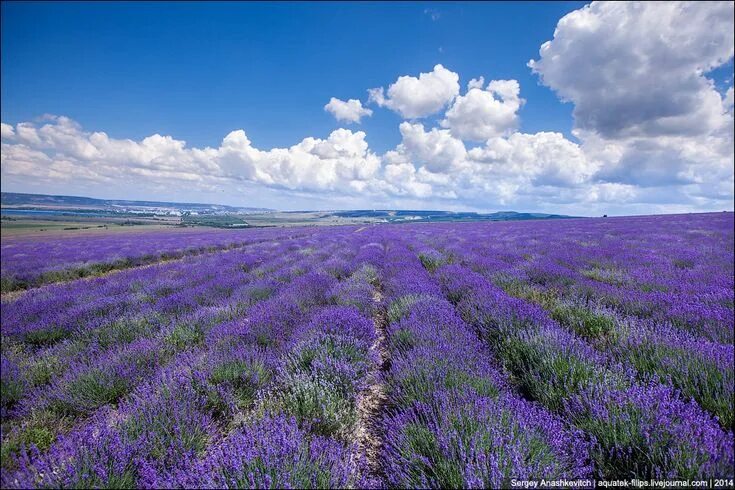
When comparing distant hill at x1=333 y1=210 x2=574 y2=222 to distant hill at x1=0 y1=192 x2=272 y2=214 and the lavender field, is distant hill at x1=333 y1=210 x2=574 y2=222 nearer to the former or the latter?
distant hill at x1=0 y1=192 x2=272 y2=214

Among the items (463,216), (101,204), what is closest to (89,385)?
(101,204)

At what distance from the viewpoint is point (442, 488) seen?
5.00ft

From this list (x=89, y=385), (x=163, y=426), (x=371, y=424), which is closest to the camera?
(x=163, y=426)

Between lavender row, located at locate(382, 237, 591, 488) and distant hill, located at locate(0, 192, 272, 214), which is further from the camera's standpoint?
distant hill, located at locate(0, 192, 272, 214)

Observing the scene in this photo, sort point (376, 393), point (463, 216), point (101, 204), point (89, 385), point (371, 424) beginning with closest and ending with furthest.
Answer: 1. point (371, 424)
2. point (89, 385)
3. point (376, 393)
4. point (101, 204)
5. point (463, 216)

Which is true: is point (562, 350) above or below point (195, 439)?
above

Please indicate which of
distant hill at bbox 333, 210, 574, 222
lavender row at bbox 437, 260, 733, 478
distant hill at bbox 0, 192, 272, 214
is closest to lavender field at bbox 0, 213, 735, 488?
lavender row at bbox 437, 260, 733, 478

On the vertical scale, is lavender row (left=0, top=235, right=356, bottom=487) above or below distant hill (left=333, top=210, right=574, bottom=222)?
below

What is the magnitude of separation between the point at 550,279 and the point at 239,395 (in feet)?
20.1

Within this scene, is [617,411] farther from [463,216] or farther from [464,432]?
[463,216]

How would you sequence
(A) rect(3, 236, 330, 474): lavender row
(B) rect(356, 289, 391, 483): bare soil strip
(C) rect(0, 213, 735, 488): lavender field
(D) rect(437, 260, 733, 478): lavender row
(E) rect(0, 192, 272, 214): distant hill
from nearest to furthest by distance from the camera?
(D) rect(437, 260, 733, 478): lavender row, (C) rect(0, 213, 735, 488): lavender field, (B) rect(356, 289, 391, 483): bare soil strip, (A) rect(3, 236, 330, 474): lavender row, (E) rect(0, 192, 272, 214): distant hill

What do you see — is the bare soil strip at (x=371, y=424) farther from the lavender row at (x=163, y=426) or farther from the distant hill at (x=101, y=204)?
the distant hill at (x=101, y=204)

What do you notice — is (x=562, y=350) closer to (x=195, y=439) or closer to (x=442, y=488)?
(x=442, y=488)

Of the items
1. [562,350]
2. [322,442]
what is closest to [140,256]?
[322,442]
